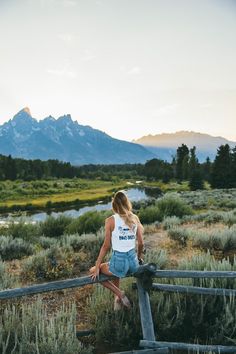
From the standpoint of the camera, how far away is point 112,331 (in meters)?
5.61

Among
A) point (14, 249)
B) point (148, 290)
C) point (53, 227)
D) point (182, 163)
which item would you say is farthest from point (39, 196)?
point (148, 290)

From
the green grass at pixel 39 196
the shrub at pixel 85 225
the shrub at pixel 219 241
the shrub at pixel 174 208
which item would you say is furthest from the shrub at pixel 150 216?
the green grass at pixel 39 196

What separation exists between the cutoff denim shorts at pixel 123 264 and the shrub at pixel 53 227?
11300 millimetres

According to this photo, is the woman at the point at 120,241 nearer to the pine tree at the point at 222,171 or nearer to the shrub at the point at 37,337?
the shrub at the point at 37,337

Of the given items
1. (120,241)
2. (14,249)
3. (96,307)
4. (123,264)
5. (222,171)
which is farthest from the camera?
(222,171)

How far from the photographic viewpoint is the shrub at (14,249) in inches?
442

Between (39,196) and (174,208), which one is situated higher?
(174,208)

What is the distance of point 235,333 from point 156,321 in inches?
41.2

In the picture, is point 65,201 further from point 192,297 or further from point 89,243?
point 192,297

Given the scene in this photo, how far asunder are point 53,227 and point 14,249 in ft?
16.8

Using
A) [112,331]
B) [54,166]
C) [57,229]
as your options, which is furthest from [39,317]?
[54,166]

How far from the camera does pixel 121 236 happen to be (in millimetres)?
5555

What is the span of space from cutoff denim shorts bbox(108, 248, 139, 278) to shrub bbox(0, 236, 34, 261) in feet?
21.0

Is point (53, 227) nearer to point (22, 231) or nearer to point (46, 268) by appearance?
point (22, 231)
